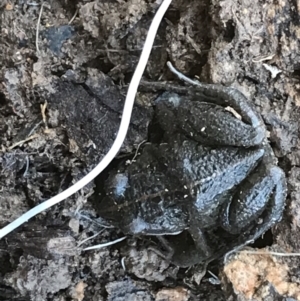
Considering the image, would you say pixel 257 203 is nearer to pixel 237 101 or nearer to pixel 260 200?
pixel 260 200

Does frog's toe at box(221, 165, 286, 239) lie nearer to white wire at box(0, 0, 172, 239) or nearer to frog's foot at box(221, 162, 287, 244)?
frog's foot at box(221, 162, 287, 244)

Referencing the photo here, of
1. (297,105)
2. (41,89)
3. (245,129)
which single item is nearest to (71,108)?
(41,89)

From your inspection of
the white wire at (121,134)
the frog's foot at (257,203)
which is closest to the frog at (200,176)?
the frog's foot at (257,203)

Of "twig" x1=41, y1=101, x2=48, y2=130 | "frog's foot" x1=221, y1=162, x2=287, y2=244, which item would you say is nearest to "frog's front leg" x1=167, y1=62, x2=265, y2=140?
"frog's foot" x1=221, y1=162, x2=287, y2=244

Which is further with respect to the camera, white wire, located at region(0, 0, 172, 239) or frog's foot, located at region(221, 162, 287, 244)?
frog's foot, located at region(221, 162, 287, 244)

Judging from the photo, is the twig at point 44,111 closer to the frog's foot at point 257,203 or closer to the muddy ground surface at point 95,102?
the muddy ground surface at point 95,102
